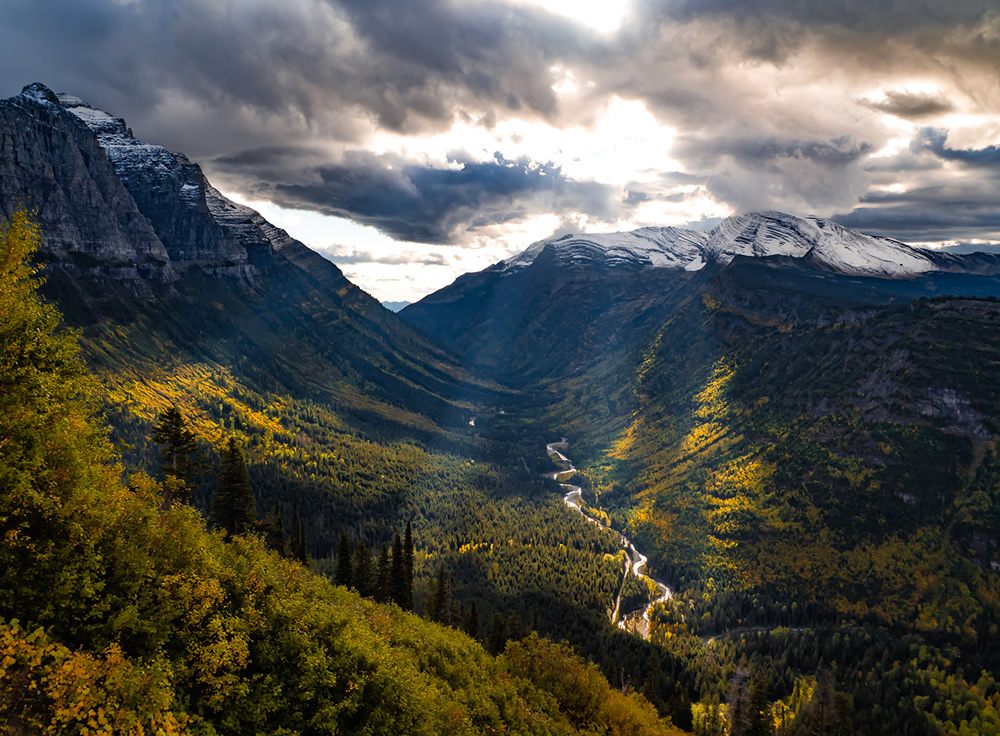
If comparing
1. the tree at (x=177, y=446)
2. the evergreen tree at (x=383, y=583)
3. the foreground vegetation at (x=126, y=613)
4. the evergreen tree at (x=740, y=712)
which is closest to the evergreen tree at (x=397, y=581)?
the evergreen tree at (x=383, y=583)

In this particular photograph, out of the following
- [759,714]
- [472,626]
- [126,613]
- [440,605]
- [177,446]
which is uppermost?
[177,446]

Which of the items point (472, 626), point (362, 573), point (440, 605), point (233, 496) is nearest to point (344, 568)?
point (362, 573)

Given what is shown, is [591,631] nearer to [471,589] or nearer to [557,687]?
[471,589]

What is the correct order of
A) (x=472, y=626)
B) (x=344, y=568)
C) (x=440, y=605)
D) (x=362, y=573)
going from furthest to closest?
(x=440, y=605)
(x=472, y=626)
(x=362, y=573)
(x=344, y=568)

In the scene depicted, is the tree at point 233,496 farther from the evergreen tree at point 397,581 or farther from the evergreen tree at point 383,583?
the evergreen tree at point 383,583

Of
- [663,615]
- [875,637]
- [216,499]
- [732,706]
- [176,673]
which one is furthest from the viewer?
[663,615]

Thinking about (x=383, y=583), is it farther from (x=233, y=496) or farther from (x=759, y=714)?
(x=759, y=714)

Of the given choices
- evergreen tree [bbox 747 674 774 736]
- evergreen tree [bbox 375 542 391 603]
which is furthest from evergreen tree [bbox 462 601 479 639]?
evergreen tree [bbox 747 674 774 736]

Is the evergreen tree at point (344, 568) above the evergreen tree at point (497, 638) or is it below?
above

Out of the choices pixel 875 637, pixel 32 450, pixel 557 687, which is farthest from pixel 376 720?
pixel 875 637
